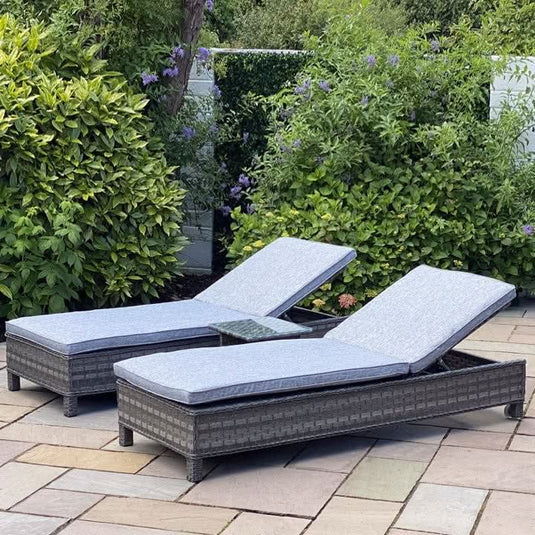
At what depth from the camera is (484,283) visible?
16.3 feet

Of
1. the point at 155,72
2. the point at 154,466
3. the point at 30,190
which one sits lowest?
the point at 154,466

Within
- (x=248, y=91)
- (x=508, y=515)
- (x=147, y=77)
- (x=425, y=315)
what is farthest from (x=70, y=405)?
(x=248, y=91)

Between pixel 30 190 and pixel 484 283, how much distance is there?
2926 millimetres

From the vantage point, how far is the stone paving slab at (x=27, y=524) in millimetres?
3719

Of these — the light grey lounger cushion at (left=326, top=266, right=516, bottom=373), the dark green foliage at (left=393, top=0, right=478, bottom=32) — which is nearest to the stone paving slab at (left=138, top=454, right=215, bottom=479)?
the light grey lounger cushion at (left=326, top=266, right=516, bottom=373)

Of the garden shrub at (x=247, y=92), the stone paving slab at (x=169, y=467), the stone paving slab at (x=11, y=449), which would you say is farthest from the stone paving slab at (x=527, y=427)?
the garden shrub at (x=247, y=92)

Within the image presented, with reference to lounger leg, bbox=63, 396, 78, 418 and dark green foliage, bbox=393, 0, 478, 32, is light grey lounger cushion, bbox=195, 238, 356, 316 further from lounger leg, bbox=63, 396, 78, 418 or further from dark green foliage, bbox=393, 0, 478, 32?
dark green foliage, bbox=393, 0, 478, 32

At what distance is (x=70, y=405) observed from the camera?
16.6 feet

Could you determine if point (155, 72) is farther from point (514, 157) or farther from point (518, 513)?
point (518, 513)

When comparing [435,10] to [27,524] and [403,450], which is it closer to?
[403,450]

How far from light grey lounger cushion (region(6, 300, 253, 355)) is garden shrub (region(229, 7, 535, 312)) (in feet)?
5.61

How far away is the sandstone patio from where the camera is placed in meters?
3.79

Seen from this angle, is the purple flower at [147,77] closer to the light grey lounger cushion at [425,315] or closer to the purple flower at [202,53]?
the purple flower at [202,53]

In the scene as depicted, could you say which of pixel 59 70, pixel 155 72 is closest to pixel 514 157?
pixel 155 72
